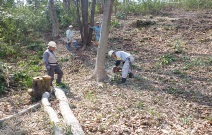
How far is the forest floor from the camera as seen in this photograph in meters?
5.69

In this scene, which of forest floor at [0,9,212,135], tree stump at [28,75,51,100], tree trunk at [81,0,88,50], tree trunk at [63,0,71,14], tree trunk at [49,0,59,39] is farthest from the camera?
tree trunk at [63,0,71,14]

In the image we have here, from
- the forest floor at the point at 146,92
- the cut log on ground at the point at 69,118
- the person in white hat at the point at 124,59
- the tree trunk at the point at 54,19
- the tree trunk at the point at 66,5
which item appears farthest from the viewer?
the tree trunk at the point at 66,5

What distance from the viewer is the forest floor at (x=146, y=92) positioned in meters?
5.69

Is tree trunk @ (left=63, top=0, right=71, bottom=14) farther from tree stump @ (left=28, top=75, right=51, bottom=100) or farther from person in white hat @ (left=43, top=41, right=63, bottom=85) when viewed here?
tree stump @ (left=28, top=75, right=51, bottom=100)

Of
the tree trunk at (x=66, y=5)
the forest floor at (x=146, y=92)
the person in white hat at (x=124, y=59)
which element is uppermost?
the tree trunk at (x=66, y=5)

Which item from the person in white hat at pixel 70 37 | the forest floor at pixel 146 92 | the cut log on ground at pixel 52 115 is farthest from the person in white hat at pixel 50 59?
the person in white hat at pixel 70 37

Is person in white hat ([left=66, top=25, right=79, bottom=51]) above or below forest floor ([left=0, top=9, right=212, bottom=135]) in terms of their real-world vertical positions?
above

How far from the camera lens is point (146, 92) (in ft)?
27.2

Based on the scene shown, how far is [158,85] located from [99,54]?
244 cm

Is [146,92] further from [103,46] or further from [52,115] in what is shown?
[52,115]

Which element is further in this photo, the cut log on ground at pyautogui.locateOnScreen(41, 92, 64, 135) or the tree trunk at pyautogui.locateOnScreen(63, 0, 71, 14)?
the tree trunk at pyautogui.locateOnScreen(63, 0, 71, 14)

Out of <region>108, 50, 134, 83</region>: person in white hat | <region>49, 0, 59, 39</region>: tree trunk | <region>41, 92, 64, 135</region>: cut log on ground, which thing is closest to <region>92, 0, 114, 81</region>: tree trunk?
<region>108, 50, 134, 83</region>: person in white hat

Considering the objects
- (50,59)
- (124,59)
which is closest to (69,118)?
(50,59)

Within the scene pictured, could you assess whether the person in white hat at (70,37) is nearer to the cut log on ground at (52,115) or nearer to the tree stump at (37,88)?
the tree stump at (37,88)
